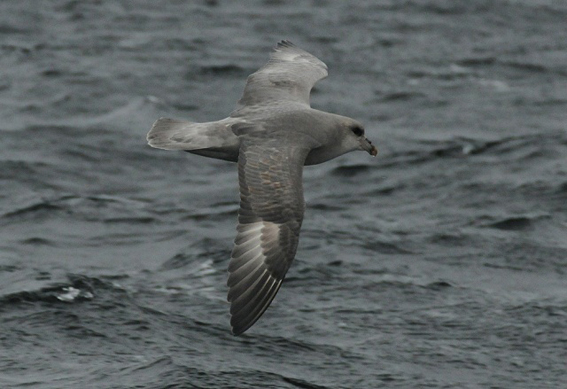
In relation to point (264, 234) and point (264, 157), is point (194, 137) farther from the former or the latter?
point (264, 234)

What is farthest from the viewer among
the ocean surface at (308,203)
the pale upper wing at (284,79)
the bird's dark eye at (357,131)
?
the pale upper wing at (284,79)

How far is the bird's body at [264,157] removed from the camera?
29.9 ft

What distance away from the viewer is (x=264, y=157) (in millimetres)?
9414

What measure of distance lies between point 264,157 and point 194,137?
71 centimetres

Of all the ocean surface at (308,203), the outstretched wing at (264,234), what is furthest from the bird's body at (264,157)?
the ocean surface at (308,203)

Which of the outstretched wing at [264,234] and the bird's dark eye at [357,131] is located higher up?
the bird's dark eye at [357,131]

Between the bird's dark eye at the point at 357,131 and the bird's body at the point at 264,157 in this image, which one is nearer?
the bird's body at the point at 264,157

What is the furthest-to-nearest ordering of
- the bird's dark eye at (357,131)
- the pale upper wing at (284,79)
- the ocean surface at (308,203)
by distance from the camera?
the pale upper wing at (284,79)
the ocean surface at (308,203)
the bird's dark eye at (357,131)

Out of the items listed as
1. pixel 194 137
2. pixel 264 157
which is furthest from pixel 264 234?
pixel 194 137

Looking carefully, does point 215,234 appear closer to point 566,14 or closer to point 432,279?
point 432,279

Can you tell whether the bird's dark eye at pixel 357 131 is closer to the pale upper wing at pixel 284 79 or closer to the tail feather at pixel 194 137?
the pale upper wing at pixel 284 79

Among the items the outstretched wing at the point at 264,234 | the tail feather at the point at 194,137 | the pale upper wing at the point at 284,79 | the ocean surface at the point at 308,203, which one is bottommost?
the ocean surface at the point at 308,203

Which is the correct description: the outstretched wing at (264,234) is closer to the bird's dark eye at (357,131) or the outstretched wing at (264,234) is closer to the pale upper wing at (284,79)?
the bird's dark eye at (357,131)

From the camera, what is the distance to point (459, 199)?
1437 cm
